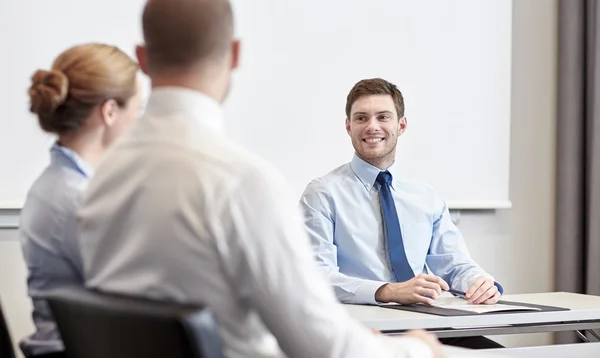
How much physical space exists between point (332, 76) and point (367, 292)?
166 centimetres

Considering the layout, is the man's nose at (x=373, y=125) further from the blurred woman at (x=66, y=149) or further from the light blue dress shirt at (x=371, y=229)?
the blurred woman at (x=66, y=149)

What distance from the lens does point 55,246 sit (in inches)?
70.9

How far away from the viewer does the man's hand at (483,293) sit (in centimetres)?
282

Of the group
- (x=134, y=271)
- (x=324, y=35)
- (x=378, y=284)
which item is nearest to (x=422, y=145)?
(x=324, y=35)

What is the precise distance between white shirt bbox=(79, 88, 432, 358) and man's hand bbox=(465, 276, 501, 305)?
62.9 inches

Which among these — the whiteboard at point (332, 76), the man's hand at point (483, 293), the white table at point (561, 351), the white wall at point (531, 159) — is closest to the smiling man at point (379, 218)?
the man's hand at point (483, 293)

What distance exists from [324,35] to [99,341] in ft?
10.7

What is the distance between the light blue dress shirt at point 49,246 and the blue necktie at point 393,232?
1586mm

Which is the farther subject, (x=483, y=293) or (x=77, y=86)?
(x=483, y=293)

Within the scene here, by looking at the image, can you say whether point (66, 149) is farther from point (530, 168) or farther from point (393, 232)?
point (530, 168)

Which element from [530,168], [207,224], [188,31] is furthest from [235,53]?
[530,168]

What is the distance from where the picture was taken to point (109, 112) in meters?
2.00

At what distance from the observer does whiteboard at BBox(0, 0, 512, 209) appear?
12.1 ft

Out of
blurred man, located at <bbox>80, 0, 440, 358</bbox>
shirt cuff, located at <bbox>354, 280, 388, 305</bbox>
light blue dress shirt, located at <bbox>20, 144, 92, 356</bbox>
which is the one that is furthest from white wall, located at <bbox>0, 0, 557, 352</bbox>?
blurred man, located at <bbox>80, 0, 440, 358</bbox>
